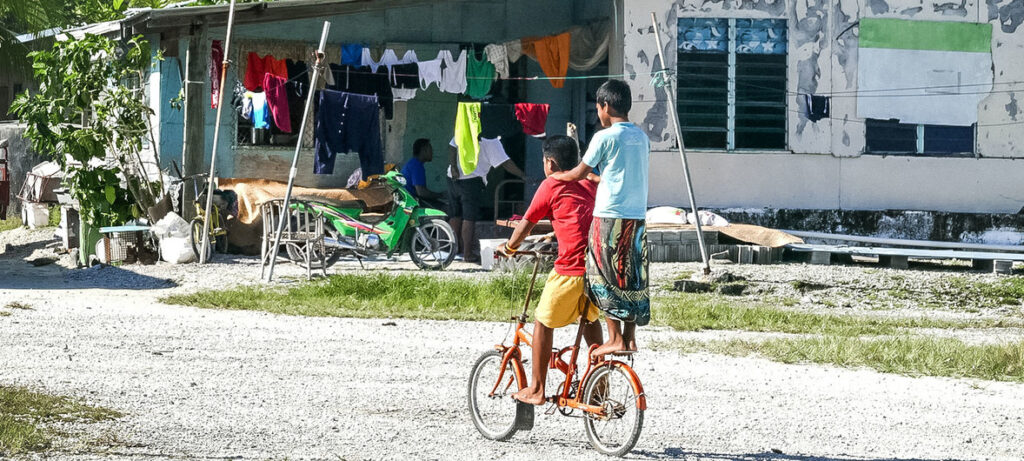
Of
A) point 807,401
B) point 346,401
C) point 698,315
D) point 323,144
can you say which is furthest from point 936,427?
point 323,144

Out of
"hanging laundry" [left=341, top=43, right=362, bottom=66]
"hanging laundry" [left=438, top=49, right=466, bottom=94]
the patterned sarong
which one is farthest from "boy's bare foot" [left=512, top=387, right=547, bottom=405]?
"hanging laundry" [left=341, top=43, right=362, bottom=66]

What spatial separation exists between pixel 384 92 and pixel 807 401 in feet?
36.5

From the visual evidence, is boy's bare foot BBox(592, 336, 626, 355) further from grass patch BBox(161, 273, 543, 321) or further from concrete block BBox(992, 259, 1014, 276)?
concrete block BBox(992, 259, 1014, 276)

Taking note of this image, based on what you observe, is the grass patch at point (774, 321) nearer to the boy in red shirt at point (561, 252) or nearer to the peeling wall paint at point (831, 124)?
the peeling wall paint at point (831, 124)

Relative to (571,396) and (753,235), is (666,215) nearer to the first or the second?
(753,235)

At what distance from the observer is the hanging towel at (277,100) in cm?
1680

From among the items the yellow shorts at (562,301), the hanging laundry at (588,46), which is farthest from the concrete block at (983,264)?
the yellow shorts at (562,301)

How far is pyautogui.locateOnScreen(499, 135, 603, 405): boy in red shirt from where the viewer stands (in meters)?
6.06

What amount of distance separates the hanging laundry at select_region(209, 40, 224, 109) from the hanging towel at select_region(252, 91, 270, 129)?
475 millimetres

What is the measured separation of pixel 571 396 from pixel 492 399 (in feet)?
1.58

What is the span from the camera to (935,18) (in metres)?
17.8

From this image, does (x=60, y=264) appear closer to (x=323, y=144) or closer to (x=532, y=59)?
(x=323, y=144)

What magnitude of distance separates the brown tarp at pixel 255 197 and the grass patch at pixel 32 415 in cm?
941

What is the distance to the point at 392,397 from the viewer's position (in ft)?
24.7
